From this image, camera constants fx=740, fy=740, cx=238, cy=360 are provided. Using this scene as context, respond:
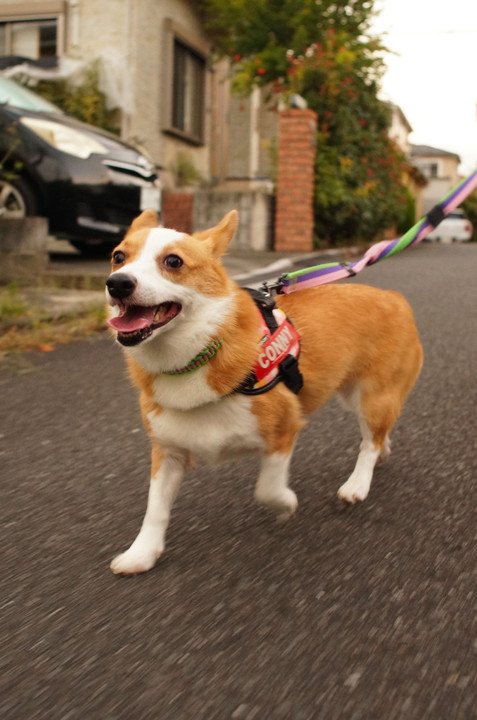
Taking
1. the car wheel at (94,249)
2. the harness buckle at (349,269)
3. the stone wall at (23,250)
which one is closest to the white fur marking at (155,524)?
the harness buckle at (349,269)

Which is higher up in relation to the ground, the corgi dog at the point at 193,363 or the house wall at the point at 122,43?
the house wall at the point at 122,43

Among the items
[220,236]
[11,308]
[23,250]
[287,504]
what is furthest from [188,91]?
[287,504]

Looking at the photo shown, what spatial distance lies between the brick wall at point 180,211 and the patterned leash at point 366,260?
9.32m

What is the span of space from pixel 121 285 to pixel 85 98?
39.1 feet

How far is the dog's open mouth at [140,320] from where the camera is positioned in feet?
6.23

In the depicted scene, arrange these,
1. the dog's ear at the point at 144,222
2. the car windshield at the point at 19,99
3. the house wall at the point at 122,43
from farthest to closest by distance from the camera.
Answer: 1. the house wall at the point at 122,43
2. the car windshield at the point at 19,99
3. the dog's ear at the point at 144,222

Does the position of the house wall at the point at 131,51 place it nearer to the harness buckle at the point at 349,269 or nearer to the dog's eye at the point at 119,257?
the harness buckle at the point at 349,269

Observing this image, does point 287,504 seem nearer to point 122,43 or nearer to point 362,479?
point 362,479

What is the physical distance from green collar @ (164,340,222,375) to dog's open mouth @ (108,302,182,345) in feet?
0.46

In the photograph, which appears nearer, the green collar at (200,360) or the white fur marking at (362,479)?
the green collar at (200,360)

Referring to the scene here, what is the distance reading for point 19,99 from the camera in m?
7.83

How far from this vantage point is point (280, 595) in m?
1.96

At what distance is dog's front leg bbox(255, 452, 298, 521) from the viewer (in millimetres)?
2205

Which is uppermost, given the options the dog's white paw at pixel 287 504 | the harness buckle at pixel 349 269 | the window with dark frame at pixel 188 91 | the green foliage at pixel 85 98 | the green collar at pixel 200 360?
the window with dark frame at pixel 188 91
